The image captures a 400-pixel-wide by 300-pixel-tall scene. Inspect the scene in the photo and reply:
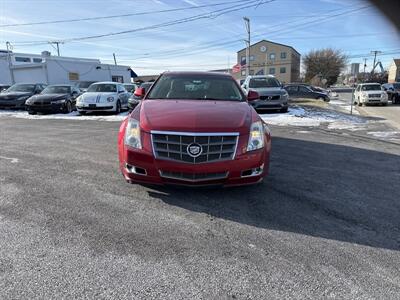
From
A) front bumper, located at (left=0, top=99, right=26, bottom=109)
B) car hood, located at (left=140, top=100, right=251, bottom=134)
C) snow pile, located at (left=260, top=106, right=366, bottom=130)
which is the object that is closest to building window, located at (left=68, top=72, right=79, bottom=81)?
front bumper, located at (left=0, top=99, right=26, bottom=109)

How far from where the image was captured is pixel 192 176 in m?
3.85

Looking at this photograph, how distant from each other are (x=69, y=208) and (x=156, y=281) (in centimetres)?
178

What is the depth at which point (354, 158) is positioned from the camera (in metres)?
6.58

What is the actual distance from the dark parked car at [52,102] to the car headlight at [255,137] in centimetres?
1385

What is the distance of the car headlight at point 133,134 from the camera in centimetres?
395

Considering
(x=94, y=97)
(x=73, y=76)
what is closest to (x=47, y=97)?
(x=94, y=97)

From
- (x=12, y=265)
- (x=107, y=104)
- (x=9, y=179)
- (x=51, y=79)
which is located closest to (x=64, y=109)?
(x=107, y=104)

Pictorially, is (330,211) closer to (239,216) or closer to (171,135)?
(239,216)

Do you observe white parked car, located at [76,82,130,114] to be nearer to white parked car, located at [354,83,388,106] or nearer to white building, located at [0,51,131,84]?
white parked car, located at [354,83,388,106]

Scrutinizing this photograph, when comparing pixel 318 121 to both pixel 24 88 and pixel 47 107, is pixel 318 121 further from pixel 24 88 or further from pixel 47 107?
pixel 24 88

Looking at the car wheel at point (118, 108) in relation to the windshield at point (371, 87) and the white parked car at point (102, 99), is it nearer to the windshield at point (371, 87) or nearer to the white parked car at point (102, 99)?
the white parked car at point (102, 99)

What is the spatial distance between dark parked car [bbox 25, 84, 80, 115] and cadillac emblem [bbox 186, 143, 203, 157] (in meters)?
13.8

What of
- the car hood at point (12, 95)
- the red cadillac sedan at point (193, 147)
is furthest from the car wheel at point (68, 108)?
the red cadillac sedan at point (193, 147)

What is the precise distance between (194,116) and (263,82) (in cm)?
1241
